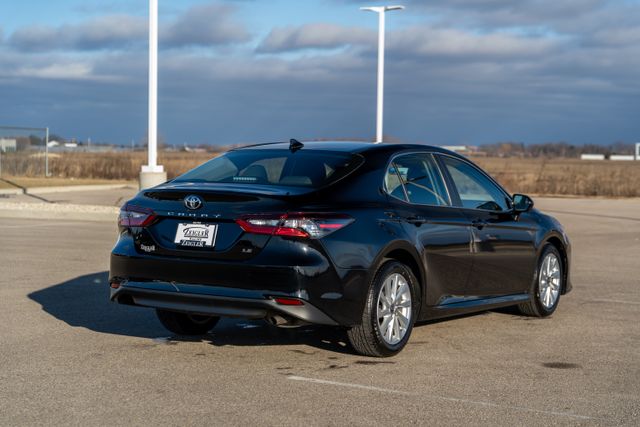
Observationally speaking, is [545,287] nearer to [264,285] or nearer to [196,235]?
[264,285]

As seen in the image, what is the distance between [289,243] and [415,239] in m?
1.28

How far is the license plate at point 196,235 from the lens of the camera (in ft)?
24.2

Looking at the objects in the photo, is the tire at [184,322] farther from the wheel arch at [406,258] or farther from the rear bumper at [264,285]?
the wheel arch at [406,258]

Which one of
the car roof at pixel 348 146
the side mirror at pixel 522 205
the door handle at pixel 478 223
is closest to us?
the car roof at pixel 348 146

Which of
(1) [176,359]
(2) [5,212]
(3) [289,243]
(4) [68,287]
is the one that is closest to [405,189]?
(3) [289,243]

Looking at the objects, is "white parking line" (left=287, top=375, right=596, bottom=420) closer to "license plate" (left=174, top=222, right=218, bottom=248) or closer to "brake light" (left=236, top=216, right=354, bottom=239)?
"brake light" (left=236, top=216, right=354, bottom=239)

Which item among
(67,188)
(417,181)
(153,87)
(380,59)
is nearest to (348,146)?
(417,181)

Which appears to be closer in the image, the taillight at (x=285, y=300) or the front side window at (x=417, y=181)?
the taillight at (x=285, y=300)

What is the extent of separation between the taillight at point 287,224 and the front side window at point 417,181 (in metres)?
1.02

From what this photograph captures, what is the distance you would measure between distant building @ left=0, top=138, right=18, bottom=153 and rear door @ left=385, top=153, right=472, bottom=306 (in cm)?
3729

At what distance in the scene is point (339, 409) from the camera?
6.23m

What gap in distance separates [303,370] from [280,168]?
1.65m

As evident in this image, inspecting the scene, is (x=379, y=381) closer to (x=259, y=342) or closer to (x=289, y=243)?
(x=289, y=243)

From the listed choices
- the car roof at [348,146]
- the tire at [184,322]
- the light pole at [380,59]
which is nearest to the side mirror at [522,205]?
the car roof at [348,146]
